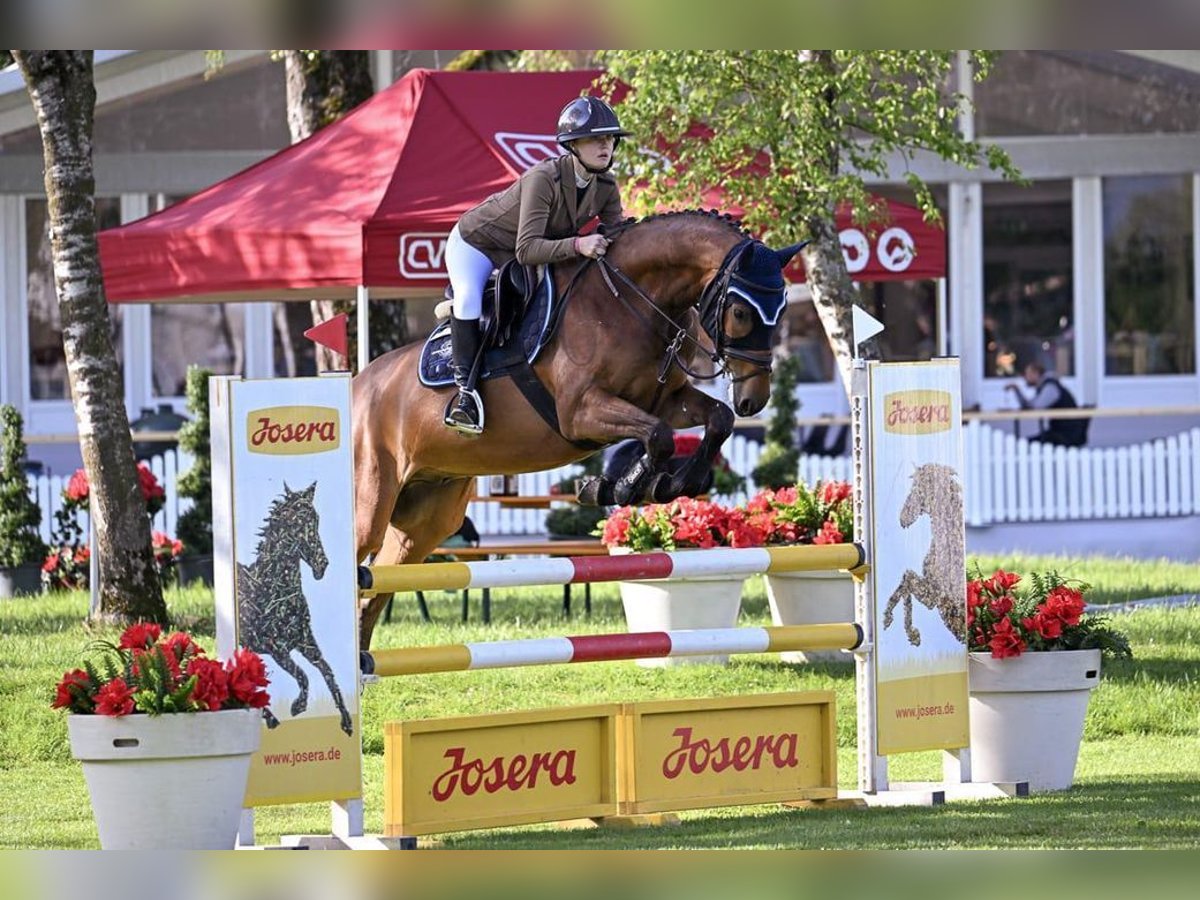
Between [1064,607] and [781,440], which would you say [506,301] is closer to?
[1064,607]

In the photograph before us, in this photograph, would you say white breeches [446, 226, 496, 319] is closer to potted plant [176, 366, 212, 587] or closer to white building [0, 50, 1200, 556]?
potted plant [176, 366, 212, 587]

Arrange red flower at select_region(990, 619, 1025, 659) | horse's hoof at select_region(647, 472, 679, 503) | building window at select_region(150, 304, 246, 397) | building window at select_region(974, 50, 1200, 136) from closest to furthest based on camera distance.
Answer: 1. horse's hoof at select_region(647, 472, 679, 503)
2. red flower at select_region(990, 619, 1025, 659)
3. building window at select_region(150, 304, 246, 397)
4. building window at select_region(974, 50, 1200, 136)

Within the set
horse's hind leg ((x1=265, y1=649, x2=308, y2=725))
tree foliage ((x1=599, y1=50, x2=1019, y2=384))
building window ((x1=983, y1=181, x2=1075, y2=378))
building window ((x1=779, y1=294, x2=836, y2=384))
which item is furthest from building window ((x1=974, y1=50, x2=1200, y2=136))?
horse's hind leg ((x1=265, y1=649, x2=308, y2=725))

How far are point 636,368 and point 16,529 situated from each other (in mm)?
7843

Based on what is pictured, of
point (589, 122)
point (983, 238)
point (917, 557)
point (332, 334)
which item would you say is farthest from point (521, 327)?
point (983, 238)

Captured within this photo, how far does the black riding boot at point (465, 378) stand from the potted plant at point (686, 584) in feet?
10.1

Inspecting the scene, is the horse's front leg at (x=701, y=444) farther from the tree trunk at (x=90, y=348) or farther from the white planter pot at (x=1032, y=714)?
the tree trunk at (x=90, y=348)

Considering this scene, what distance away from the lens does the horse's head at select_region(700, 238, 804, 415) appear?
6199 mm

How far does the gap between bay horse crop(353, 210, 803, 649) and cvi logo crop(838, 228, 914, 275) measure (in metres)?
4.30

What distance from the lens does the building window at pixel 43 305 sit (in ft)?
66.5

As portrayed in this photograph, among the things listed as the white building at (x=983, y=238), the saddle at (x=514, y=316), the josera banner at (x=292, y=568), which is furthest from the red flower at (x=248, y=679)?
the white building at (x=983, y=238)

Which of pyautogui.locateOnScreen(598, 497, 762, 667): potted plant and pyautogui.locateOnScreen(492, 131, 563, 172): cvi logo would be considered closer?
pyautogui.locateOnScreen(598, 497, 762, 667): potted plant
